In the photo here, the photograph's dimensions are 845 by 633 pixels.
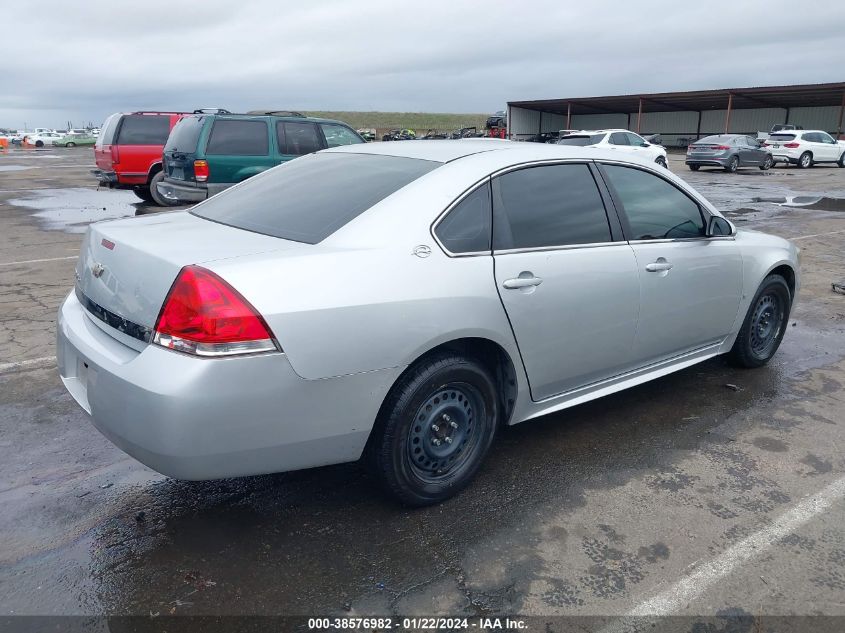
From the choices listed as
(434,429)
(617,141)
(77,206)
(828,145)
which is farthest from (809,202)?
(77,206)

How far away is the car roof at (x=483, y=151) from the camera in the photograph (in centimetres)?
352

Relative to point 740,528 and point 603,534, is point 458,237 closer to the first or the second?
point 603,534

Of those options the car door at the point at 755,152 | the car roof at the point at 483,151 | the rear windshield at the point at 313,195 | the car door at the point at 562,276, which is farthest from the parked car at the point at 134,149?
the car door at the point at 755,152

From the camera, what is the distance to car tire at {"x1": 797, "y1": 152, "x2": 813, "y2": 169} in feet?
94.6

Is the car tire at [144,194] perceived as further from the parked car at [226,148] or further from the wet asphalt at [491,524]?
the wet asphalt at [491,524]

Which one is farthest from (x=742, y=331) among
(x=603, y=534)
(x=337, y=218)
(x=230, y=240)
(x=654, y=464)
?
(x=230, y=240)

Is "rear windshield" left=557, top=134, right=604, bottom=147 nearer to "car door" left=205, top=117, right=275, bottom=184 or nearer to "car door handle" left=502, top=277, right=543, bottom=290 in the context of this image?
"car door" left=205, top=117, right=275, bottom=184

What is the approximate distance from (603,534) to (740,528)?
616 millimetres

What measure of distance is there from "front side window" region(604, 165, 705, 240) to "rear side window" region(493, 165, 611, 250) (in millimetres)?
221

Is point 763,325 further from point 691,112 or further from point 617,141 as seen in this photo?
point 691,112

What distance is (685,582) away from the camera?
2680 mm

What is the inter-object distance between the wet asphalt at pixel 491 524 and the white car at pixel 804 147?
1098 inches

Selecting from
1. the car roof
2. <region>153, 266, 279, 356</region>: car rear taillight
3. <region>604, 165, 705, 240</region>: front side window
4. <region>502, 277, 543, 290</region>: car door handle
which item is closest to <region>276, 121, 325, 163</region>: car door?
the car roof

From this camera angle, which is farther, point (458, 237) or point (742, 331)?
point (742, 331)
